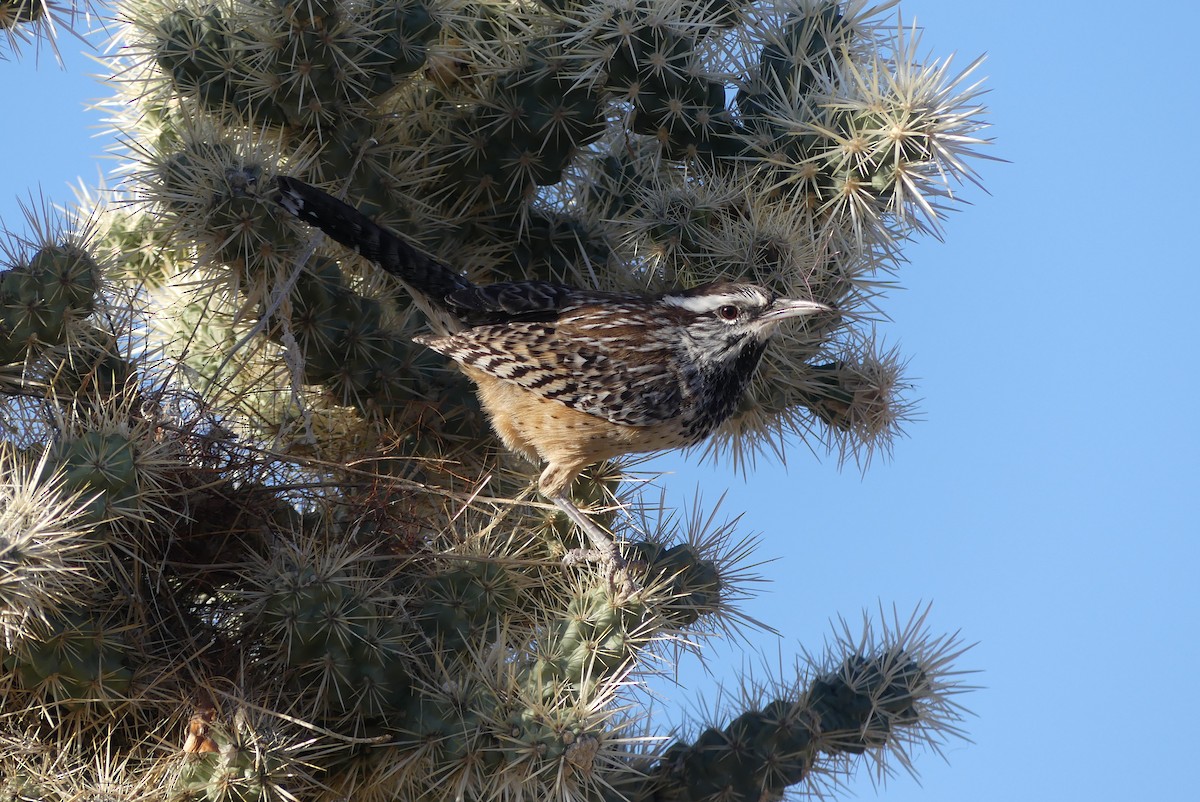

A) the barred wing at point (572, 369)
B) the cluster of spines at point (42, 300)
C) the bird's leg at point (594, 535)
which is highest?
the barred wing at point (572, 369)

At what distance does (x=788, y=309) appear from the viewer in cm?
229

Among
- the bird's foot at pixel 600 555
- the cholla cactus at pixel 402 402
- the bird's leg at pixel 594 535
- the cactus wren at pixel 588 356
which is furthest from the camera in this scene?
the cactus wren at pixel 588 356

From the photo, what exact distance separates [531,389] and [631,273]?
1.42ft

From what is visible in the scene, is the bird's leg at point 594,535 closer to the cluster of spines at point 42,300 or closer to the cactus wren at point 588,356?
the cactus wren at point 588,356

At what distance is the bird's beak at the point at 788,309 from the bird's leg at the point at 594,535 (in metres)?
0.52

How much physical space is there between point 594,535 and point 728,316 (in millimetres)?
495

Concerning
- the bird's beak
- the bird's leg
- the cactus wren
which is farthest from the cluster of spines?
the bird's beak

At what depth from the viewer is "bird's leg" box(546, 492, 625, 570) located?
2.25 metres

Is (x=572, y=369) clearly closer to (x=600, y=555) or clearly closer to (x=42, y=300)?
(x=600, y=555)

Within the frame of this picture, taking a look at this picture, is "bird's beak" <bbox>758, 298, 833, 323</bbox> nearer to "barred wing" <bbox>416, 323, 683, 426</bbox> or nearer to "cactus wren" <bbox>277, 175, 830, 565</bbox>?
"cactus wren" <bbox>277, 175, 830, 565</bbox>

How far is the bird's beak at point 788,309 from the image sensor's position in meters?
2.23

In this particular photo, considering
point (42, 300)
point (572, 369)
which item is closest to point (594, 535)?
point (572, 369)

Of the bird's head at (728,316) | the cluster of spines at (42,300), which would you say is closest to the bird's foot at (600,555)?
the bird's head at (728,316)

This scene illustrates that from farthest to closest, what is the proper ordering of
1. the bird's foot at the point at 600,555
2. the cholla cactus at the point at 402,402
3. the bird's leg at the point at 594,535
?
the bird's leg at the point at 594,535
the bird's foot at the point at 600,555
the cholla cactus at the point at 402,402
